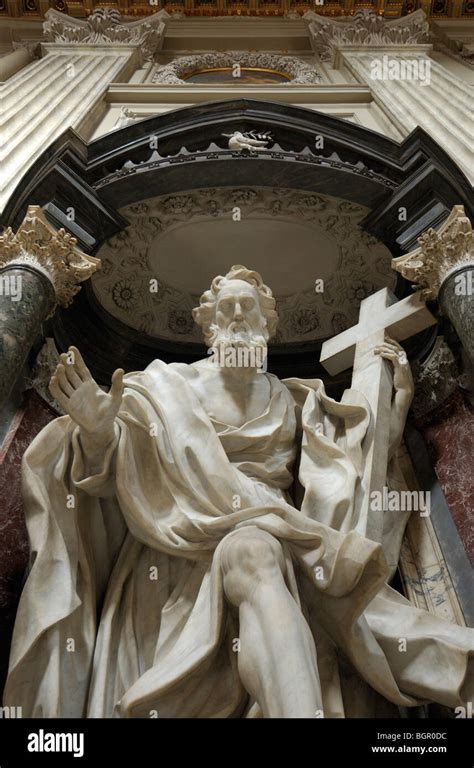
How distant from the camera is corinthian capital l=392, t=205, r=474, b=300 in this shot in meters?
4.76

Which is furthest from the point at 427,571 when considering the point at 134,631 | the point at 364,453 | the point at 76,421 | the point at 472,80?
the point at 472,80

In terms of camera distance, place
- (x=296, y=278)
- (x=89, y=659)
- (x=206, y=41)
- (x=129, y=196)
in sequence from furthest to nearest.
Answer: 1. (x=206, y=41)
2. (x=296, y=278)
3. (x=129, y=196)
4. (x=89, y=659)

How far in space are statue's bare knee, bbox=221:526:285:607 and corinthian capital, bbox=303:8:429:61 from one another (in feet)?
25.5

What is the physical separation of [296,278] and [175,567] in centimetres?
347

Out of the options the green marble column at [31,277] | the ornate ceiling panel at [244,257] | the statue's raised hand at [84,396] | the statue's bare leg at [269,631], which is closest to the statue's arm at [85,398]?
the statue's raised hand at [84,396]

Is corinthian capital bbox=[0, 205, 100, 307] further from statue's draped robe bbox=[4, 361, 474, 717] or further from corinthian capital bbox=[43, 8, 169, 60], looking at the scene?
corinthian capital bbox=[43, 8, 169, 60]

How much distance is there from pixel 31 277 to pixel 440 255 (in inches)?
96.6

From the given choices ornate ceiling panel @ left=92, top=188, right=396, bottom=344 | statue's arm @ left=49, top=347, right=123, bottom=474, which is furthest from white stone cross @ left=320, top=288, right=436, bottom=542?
ornate ceiling panel @ left=92, top=188, right=396, bottom=344

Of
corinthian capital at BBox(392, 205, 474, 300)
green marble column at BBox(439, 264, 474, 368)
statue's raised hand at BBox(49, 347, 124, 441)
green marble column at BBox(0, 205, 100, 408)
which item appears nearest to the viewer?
statue's raised hand at BBox(49, 347, 124, 441)

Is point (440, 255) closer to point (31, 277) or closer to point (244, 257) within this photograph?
point (244, 257)

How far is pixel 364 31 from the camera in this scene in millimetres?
9453

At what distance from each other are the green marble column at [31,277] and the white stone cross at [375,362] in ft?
5.51

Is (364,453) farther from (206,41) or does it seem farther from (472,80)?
(206,41)
